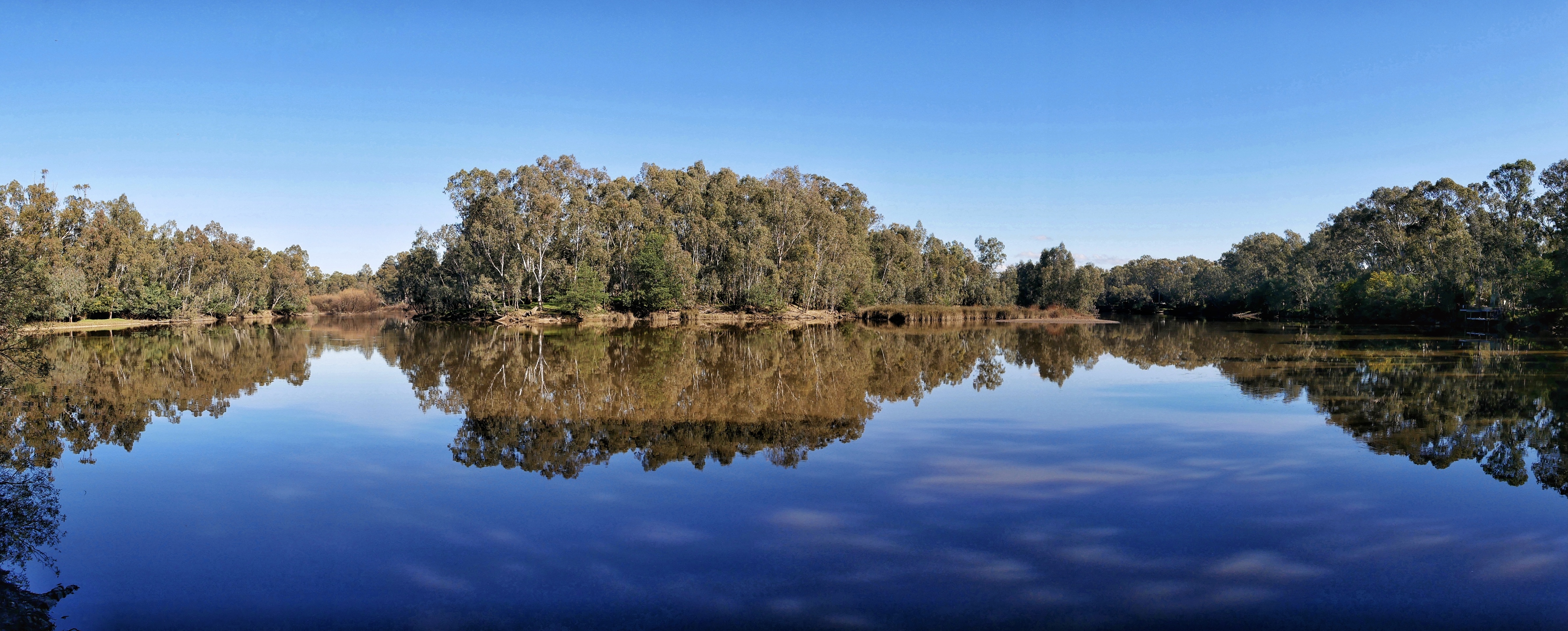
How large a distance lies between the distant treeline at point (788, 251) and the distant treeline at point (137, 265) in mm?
14642

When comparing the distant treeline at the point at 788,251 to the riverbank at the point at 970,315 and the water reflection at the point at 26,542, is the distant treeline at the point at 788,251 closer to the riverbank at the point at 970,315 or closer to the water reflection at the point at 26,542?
the riverbank at the point at 970,315

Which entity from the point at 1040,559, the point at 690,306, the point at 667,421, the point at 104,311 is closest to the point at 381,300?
the point at 104,311

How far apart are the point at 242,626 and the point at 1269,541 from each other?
25.9ft

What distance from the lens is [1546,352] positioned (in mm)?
26297

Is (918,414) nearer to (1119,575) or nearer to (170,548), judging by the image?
(1119,575)

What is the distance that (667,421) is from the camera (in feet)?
40.4

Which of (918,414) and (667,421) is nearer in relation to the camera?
(667,421)

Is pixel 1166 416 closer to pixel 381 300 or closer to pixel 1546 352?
pixel 1546 352

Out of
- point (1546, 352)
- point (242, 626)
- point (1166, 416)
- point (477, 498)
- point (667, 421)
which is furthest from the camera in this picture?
point (1546, 352)

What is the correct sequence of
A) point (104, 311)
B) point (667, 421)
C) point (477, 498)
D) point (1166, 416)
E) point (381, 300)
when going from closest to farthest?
1. point (477, 498)
2. point (667, 421)
3. point (1166, 416)
4. point (104, 311)
5. point (381, 300)

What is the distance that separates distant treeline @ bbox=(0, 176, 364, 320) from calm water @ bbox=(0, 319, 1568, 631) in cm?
3374

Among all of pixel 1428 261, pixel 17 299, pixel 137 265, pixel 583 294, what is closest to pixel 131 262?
pixel 137 265

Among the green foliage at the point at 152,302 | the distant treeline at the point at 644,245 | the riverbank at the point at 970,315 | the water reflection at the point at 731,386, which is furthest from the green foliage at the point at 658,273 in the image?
the green foliage at the point at 152,302

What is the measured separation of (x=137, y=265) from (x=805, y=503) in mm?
68746
